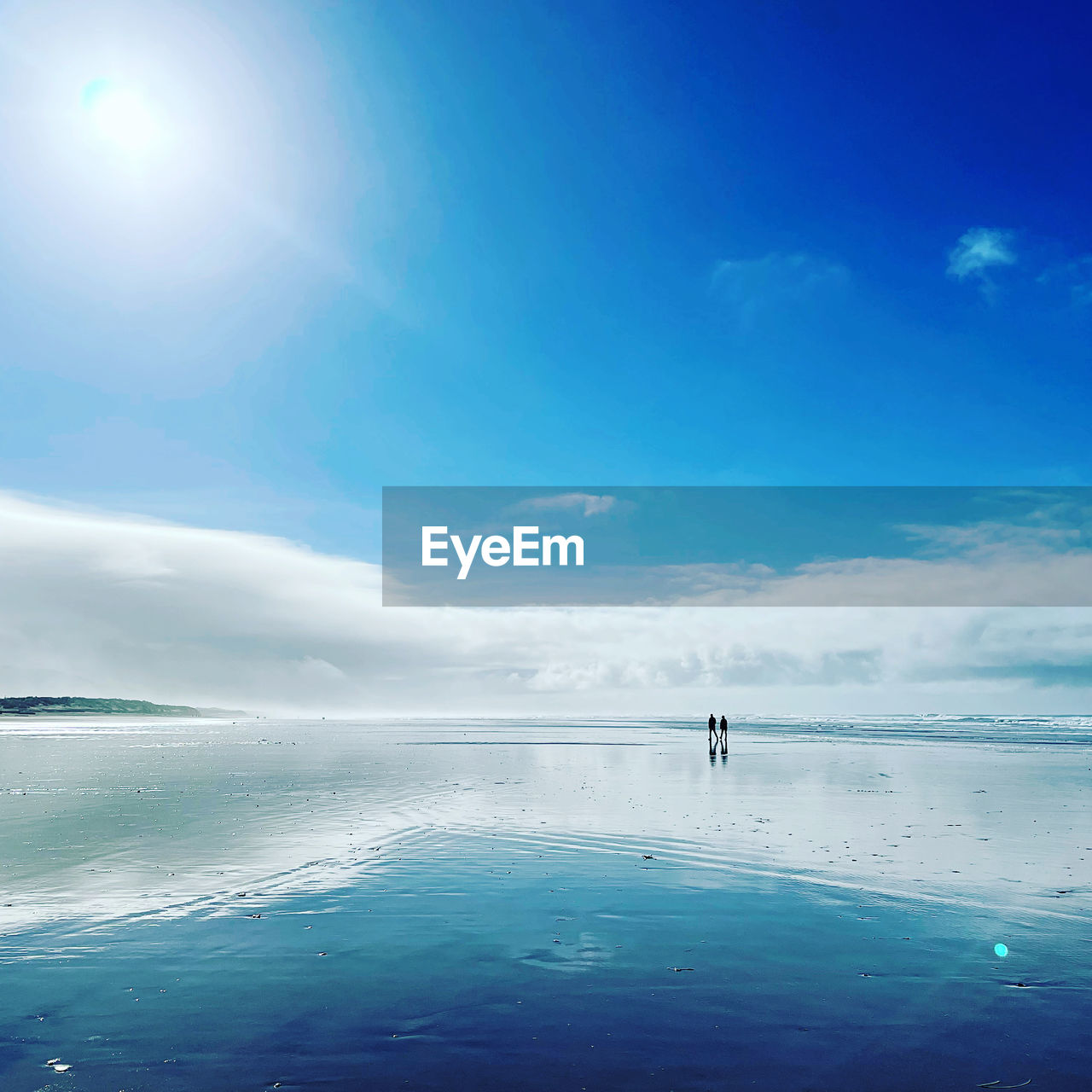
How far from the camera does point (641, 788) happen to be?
3084 centimetres

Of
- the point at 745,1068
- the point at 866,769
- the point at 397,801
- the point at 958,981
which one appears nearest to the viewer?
the point at 745,1068

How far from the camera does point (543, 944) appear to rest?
1152 cm

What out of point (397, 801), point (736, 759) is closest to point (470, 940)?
point (397, 801)

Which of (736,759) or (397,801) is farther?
(736,759)

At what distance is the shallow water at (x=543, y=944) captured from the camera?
25.9 feet

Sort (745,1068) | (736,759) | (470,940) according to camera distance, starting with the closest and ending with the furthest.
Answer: (745,1068)
(470,940)
(736,759)

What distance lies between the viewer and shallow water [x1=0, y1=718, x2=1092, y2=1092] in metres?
7.90

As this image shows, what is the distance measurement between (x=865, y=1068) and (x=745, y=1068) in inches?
47.3

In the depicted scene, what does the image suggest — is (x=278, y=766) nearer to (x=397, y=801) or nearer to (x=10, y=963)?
(x=397, y=801)

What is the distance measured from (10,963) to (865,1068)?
35.4 feet

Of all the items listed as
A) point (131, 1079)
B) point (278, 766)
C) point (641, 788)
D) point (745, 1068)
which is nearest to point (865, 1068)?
point (745, 1068)

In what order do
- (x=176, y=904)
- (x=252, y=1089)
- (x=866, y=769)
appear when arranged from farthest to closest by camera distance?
1. (x=866, y=769)
2. (x=176, y=904)
3. (x=252, y=1089)

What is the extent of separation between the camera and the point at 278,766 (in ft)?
134

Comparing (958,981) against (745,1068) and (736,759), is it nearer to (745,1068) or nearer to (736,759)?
(745,1068)
